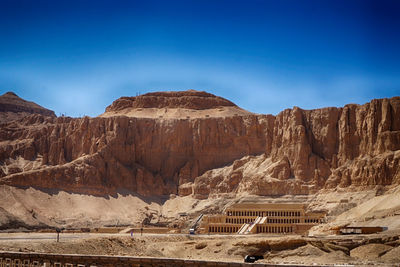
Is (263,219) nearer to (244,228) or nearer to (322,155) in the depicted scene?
(244,228)

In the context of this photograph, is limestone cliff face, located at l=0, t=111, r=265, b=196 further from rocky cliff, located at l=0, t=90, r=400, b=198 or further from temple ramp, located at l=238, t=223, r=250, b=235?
temple ramp, located at l=238, t=223, r=250, b=235

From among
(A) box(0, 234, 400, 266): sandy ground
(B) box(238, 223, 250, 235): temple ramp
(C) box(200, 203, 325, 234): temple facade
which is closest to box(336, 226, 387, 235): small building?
(A) box(0, 234, 400, 266): sandy ground

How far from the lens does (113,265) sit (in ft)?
178

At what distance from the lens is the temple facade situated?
12294cm

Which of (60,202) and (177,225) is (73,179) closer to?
(60,202)

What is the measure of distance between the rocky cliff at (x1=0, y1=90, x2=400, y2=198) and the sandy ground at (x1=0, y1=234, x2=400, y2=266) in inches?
2172

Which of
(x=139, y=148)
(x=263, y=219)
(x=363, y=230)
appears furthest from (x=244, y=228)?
(x=139, y=148)

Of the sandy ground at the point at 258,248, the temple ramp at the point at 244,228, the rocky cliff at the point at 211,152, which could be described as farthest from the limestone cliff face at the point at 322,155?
the sandy ground at the point at 258,248

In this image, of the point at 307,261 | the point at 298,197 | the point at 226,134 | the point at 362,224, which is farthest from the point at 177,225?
the point at 307,261

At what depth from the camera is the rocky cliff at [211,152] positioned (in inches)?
5576

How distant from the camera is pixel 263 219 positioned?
128750 millimetres

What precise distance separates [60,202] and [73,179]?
28.1 feet

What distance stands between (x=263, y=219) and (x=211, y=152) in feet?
135

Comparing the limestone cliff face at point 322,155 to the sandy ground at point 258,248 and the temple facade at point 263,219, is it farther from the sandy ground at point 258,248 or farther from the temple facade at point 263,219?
the sandy ground at point 258,248
